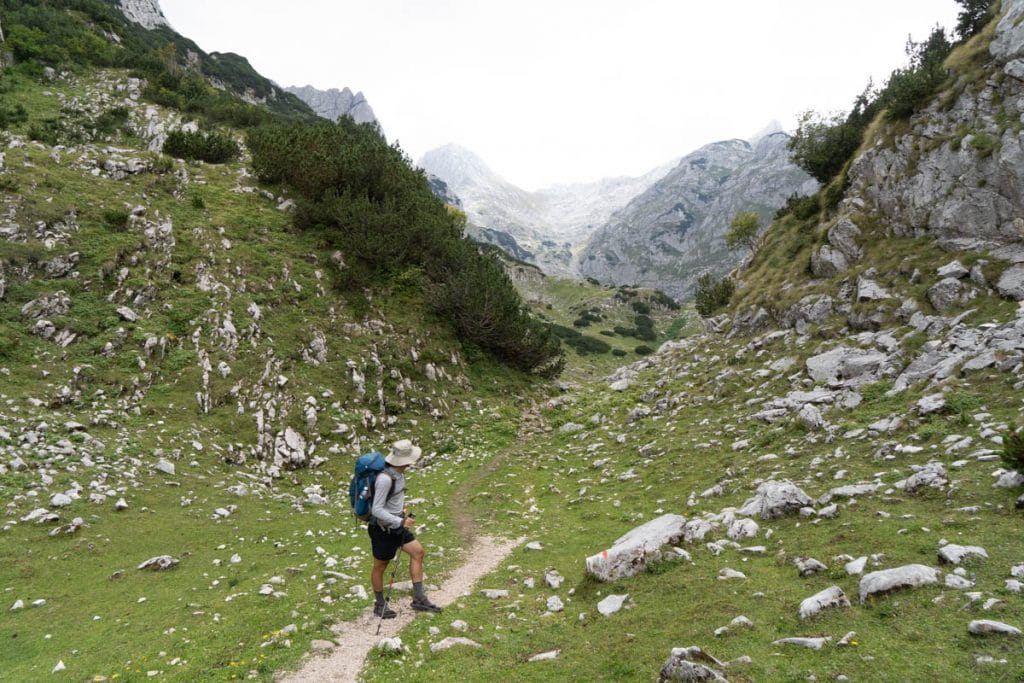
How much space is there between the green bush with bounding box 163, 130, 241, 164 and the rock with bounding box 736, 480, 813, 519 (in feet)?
144

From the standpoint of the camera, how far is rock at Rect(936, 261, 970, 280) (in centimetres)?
1873

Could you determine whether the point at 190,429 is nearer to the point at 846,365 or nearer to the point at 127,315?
the point at 127,315

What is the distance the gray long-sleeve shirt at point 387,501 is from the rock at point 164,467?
464 inches

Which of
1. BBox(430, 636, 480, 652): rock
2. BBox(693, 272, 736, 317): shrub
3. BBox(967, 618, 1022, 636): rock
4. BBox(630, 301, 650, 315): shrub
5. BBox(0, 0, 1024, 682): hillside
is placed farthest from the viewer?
BBox(630, 301, 650, 315): shrub

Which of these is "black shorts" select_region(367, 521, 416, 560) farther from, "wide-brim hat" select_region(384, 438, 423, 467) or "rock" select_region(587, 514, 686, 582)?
"rock" select_region(587, 514, 686, 582)

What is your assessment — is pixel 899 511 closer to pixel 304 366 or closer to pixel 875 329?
pixel 875 329

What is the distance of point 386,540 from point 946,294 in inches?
852

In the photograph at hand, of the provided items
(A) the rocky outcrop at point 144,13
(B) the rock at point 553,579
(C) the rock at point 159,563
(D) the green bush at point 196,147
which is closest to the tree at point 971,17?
(B) the rock at point 553,579

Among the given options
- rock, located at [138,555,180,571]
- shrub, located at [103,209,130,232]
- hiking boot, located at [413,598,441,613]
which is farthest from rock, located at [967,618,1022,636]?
shrub, located at [103,209,130,232]

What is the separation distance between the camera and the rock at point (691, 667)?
221 inches

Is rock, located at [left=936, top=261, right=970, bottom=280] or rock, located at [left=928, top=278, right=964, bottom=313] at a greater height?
rock, located at [left=936, top=261, right=970, bottom=280]

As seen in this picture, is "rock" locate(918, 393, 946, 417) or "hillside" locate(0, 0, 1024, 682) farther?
"rock" locate(918, 393, 946, 417)

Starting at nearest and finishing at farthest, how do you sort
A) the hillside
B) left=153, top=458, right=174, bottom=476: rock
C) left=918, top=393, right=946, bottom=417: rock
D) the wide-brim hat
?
the hillside → the wide-brim hat → left=918, top=393, right=946, bottom=417: rock → left=153, top=458, right=174, bottom=476: rock

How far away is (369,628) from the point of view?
9094 mm
